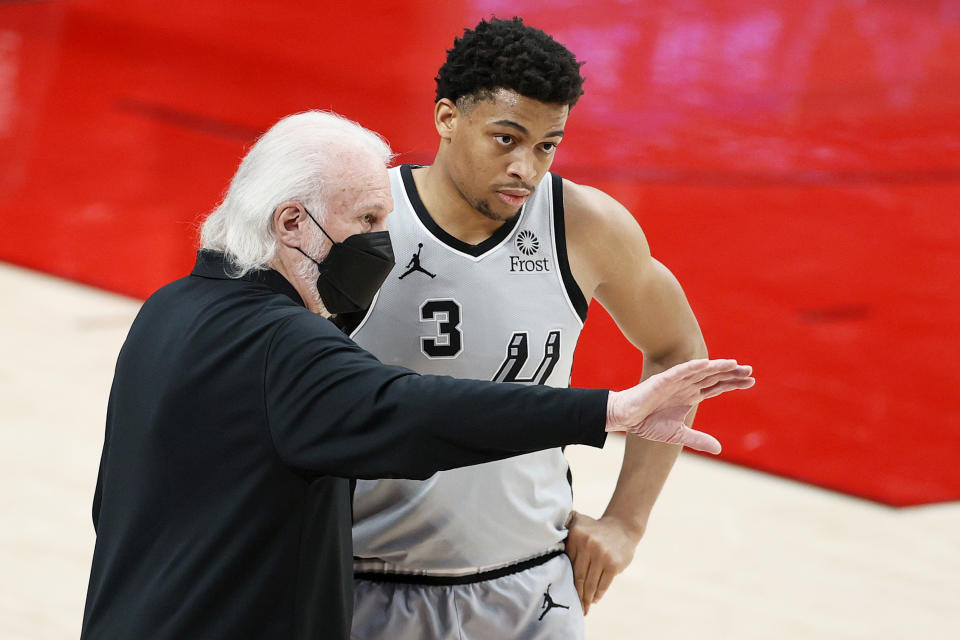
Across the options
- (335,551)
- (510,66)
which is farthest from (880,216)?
(335,551)

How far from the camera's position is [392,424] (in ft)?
3.72

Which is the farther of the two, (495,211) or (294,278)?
(495,211)

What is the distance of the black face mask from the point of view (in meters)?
1.37

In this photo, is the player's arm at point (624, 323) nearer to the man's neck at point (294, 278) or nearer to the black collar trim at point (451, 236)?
the black collar trim at point (451, 236)

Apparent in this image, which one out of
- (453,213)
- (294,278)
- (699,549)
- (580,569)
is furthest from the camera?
(699,549)

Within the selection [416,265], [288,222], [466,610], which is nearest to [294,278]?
[288,222]

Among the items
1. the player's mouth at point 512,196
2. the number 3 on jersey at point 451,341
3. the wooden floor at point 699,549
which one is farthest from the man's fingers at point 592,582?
the wooden floor at point 699,549

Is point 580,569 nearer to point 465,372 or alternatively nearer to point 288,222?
point 465,372

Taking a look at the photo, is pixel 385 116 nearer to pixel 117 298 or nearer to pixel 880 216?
pixel 117 298

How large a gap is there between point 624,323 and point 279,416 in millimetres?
959

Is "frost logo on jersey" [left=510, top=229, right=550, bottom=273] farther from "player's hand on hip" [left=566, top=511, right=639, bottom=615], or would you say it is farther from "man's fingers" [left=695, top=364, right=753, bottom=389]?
"man's fingers" [left=695, top=364, right=753, bottom=389]

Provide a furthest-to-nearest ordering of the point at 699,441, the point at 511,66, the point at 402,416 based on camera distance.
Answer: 1. the point at 511,66
2. the point at 699,441
3. the point at 402,416

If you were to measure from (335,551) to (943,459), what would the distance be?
352 cm

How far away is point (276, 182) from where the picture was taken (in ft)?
4.42
